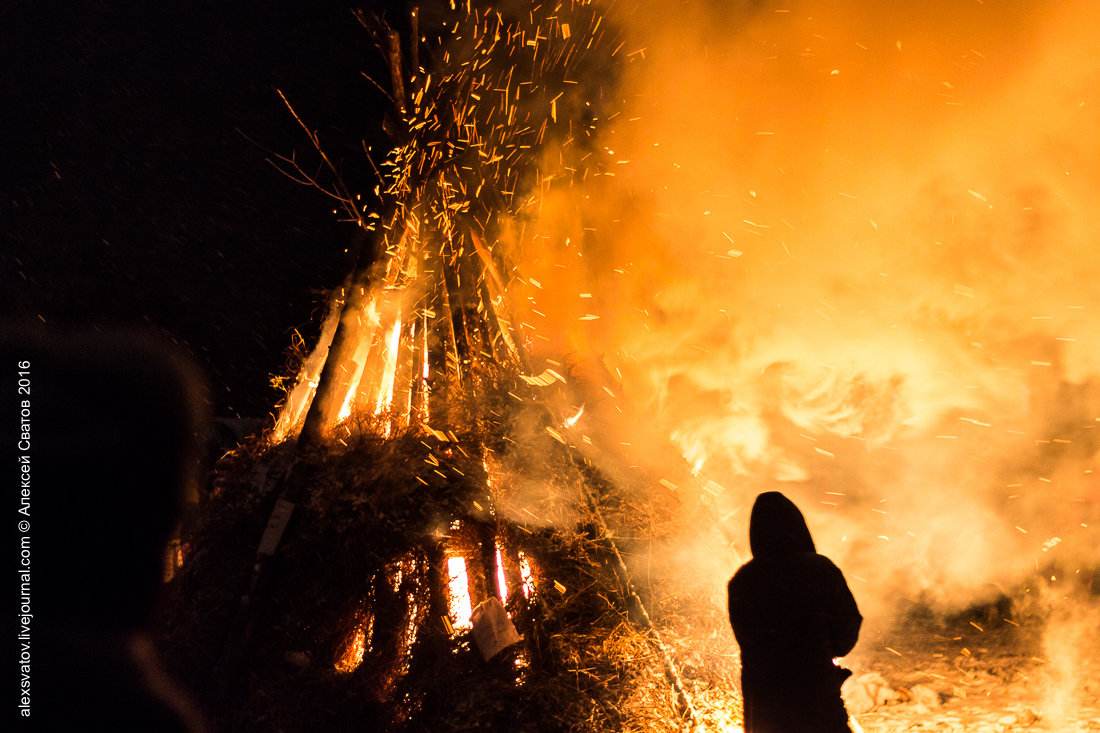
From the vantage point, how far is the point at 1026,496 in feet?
15.8

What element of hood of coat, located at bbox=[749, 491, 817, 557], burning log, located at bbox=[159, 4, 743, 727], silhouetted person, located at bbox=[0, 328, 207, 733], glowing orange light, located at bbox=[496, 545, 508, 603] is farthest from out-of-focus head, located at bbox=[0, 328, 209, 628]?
hood of coat, located at bbox=[749, 491, 817, 557]

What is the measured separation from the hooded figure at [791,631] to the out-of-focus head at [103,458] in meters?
7.01

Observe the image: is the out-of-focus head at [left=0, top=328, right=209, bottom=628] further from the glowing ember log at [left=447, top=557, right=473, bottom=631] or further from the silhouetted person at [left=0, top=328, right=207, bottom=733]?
the glowing ember log at [left=447, top=557, right=473, bottom=631]

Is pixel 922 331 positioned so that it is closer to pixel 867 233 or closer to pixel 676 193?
pixel 867 233

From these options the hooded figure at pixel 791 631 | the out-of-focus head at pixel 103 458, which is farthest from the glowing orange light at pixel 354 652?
the out-of-focus head at pixel 103 458

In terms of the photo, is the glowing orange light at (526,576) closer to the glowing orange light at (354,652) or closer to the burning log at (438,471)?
the burning log at (438,471)

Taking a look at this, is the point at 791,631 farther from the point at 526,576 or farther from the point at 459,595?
the point at 459,595

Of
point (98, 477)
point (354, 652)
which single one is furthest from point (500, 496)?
point (98, 477)

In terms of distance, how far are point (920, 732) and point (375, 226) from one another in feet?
21.8

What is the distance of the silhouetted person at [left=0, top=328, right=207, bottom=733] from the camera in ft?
18.1

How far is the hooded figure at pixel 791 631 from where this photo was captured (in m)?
2.32

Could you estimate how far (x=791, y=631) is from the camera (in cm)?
234

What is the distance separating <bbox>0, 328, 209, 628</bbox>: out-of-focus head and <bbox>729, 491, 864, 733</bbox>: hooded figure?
7.01 m

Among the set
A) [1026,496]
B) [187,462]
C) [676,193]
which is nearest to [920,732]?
[1026,496]
